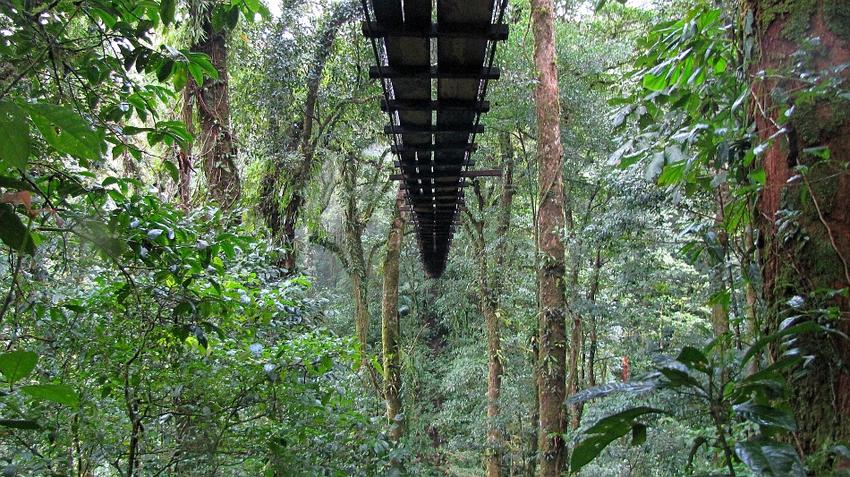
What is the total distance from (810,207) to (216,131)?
10.9 feet

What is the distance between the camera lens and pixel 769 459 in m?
0.56

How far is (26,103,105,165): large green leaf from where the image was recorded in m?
0.60

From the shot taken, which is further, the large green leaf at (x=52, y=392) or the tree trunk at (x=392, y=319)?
the tree trunk at (x=392, y=319)

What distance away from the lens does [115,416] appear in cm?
154

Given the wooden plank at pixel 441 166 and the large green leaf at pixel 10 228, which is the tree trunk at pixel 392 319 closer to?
the wooden plank at pixel 441 166

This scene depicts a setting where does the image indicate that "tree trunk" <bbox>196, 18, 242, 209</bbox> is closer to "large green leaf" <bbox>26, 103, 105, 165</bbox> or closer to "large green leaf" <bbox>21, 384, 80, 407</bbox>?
"large green leaf" <bbox>26, 103, 105, 165</bbox>

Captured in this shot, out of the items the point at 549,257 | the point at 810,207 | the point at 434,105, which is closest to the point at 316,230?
the point at 549,257

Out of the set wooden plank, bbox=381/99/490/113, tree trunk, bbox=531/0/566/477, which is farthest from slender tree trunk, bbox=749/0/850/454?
tree trunk, bbox=531/0/566/477

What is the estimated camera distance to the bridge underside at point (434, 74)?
1.95 meters

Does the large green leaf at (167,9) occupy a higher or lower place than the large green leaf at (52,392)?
higher

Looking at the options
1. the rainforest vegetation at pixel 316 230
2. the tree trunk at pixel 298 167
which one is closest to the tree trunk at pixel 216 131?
the rainforest vegetation at pixel 316 230

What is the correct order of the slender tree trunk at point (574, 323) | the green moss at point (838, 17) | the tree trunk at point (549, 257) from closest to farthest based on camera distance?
the green moss at point (838, 17), the tree trunk at point (549, 257), the slender tree trunk at point (574, 323)

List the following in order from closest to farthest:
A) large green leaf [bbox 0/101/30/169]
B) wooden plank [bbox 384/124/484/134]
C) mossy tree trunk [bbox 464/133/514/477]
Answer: large green leaf [bbox 0/101/30/169]
wooden plank [bbox 384/124/484/134]
mossy tree trunk [bbox 464/133/514/477]

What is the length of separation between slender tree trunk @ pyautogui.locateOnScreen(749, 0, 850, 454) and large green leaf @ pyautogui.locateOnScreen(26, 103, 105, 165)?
40.7 inches
